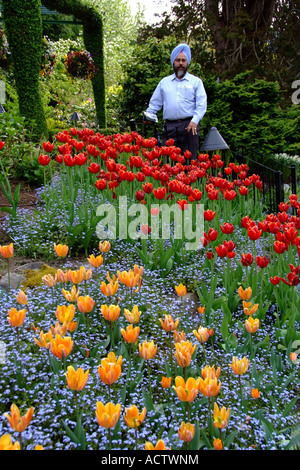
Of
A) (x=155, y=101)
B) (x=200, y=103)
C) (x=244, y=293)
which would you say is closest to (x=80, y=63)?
(x=155, y=101)

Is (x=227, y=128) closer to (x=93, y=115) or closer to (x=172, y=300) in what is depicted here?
(x=172, y=300)

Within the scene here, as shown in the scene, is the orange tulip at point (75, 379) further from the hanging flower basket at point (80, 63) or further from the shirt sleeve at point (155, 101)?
the hanging flower basket at point (80, 63)

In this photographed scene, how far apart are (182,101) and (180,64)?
47 cm

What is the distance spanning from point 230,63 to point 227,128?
5.27 m

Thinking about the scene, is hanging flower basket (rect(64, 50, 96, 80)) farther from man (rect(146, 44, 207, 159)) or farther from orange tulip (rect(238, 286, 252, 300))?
orange tulip (rect(238, 286, 252, 300))

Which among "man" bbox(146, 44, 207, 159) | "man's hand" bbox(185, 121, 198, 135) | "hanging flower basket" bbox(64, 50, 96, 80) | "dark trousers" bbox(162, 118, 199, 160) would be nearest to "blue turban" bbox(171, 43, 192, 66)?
"man" bbox(146, 44, 207, 159)

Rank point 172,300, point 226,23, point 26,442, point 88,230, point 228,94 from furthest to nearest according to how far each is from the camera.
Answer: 1. point 226,23
2. point 228,94
3. point 88,230
4. point 172,300
5. point 26,442

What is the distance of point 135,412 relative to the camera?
1570mm

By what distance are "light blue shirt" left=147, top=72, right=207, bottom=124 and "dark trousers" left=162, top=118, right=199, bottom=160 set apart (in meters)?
0.08

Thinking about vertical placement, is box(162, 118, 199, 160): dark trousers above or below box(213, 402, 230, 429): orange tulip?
above

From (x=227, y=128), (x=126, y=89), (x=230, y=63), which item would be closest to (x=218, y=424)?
(x=227, y=128)

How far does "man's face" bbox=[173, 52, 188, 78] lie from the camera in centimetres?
591

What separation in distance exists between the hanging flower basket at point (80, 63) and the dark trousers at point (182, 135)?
6.74 m

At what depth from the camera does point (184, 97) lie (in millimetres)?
6031
